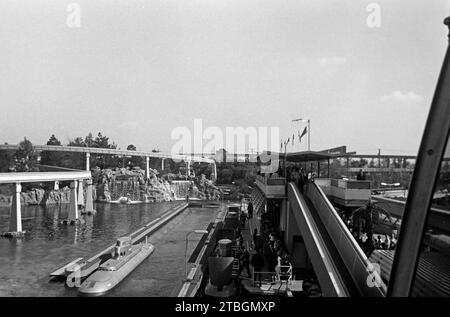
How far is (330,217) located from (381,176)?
157ft

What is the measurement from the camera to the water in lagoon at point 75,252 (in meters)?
16.4

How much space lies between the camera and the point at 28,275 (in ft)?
66.9

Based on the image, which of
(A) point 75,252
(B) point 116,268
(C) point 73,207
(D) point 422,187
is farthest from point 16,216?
(D) point 422,187

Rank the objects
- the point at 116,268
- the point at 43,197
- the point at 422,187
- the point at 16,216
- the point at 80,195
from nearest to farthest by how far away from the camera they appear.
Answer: the point at 422,187, the point at 116,268, the point at 16,216, the point at 80,195, the point at 43,197

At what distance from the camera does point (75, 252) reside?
1042 inches

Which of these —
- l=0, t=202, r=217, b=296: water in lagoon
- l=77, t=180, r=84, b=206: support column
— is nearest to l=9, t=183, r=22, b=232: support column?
l=0, t=202, r=217, b=296: water in lagoon

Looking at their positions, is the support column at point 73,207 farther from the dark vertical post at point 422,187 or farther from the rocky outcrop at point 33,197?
the dark vertical post at point 422,187

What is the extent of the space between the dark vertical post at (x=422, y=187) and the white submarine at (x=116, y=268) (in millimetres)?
13128

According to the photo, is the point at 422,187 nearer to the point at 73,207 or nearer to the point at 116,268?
the point at 116,268

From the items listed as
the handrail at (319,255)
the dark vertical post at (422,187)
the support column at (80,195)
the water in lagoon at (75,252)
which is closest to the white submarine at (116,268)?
the water in lagoon at (75,252)

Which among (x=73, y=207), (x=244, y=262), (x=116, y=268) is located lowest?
(x=73, y=207)

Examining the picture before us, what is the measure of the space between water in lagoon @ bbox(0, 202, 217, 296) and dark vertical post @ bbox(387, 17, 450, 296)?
499 inches

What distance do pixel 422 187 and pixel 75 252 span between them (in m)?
27.4
